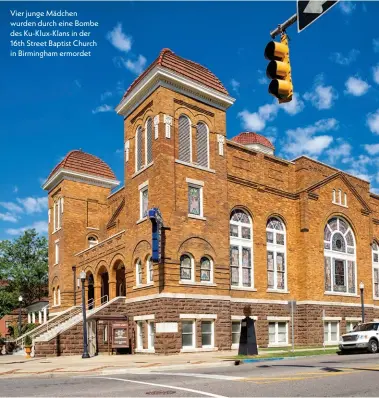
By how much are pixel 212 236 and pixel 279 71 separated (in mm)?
21380

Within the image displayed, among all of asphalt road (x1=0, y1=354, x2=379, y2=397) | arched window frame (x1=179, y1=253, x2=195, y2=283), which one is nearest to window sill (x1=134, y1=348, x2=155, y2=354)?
arched window frame (x1=179, y1=253, x2=195, y2=283)

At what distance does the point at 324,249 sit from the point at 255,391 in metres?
25.4

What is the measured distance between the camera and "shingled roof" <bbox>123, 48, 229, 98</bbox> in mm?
29594

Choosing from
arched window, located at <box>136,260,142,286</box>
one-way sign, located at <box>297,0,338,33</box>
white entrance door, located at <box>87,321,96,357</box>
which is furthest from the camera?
arched window, located at <box>136,260,142,286</box>

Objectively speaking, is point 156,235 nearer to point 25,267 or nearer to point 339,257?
point 339,257

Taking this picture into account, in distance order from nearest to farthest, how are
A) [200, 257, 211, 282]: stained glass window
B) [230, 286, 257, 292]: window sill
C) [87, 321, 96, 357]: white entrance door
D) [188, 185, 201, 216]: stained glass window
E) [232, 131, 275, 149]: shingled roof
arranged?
[87, 321, 96, 357]: white entrance door
[200, 257, 211, 282]: stained glass window
[188, 185, 201, 216]: stained glass window
[230, 286, 257, 292]: window sill
[232, 131, 275, 149]: shingled roof

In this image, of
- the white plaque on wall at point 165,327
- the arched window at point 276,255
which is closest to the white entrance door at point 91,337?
the white plaque on wall at point 165,327

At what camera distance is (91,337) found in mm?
Result: 29516

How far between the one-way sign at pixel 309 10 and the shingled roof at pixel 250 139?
35772 mm

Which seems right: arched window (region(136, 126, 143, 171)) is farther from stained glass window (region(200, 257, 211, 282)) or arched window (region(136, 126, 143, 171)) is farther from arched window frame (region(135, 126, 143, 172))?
stained glass window (region(200, 257, 211, 282))

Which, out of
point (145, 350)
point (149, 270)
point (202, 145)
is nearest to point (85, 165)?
point (202, 145)

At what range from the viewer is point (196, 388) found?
12.9 meters

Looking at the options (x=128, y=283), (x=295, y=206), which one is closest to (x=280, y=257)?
(x=295, y=206)

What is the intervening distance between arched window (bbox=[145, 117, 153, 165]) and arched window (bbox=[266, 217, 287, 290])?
8815mm
